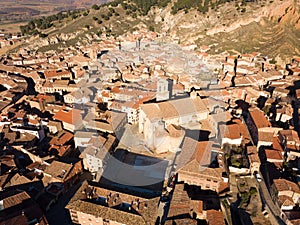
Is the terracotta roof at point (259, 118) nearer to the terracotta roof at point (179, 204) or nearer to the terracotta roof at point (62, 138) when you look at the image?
the terracotta roof at point (179, 204)

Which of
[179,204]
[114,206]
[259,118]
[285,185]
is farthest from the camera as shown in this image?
[259,118]

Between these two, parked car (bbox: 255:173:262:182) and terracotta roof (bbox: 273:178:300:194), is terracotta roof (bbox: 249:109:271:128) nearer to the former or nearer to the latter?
parked car (bbox: 255:173:262:182)

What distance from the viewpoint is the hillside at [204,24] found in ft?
230

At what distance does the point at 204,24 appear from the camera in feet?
288

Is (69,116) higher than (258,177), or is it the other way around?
(69,116)

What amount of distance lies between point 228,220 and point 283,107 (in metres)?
23.1

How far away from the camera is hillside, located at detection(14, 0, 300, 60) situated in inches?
2756

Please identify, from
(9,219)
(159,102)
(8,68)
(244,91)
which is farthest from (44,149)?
(8,68)

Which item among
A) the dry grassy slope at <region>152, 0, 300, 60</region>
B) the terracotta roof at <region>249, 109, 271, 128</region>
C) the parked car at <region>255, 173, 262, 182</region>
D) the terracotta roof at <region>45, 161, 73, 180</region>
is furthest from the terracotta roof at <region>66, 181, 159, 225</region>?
the dry grassy slope at <region>152, 0, 300, 60</region>

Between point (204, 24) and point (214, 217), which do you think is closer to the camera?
point (214, 217)

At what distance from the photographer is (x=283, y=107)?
4134 centimetres

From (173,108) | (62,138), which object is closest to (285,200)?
(173,108)

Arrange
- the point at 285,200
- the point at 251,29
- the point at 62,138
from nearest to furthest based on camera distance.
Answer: the point at 285,200 < the point at 62,138 < the point at 251,29

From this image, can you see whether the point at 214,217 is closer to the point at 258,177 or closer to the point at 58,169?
the point at 258,177
